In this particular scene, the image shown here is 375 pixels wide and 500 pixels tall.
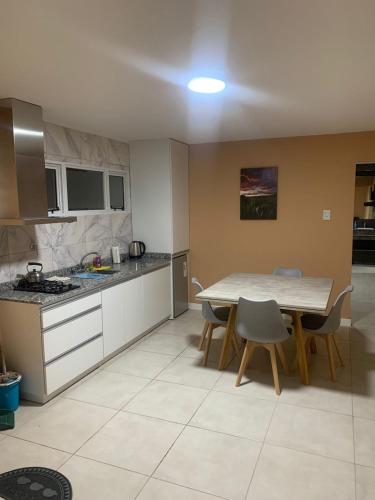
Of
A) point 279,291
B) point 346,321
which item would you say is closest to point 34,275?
point 279,291

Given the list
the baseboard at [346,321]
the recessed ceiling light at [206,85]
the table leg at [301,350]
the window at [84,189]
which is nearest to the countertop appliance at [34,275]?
the window at [84,189]

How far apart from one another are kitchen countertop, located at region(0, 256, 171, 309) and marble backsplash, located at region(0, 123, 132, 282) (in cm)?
21

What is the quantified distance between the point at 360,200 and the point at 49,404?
8.44 meters

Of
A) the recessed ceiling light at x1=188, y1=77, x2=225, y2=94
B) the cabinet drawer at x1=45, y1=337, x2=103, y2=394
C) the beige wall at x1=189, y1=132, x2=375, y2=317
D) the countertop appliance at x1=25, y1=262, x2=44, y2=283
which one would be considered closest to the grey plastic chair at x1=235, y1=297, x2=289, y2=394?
the cabinet drawer at x1=45, y1=337, x2=103, y2=394

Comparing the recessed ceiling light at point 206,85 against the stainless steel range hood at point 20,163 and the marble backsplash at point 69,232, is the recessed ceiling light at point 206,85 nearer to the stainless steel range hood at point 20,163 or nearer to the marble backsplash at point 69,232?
the stainless steel range hood at point 20,163

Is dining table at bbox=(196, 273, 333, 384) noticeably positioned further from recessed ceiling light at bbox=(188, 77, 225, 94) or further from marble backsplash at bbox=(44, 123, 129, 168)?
marble backsplash at bbox=(44, 123, 129, 168)

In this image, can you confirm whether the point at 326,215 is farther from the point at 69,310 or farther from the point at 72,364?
the point at 72,364

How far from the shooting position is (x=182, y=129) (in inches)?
160

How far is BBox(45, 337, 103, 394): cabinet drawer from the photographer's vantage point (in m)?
2.88

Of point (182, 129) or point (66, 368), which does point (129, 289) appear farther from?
point (182, 129)

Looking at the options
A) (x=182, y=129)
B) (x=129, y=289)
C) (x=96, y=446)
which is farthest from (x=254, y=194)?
(x=96, y=446)

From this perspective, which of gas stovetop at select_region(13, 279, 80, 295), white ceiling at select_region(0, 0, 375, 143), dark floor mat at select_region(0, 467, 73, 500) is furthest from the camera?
gas stovetop at select_region(13, 279, 80, 295)

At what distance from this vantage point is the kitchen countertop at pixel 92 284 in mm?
2824

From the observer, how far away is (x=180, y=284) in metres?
5.10
